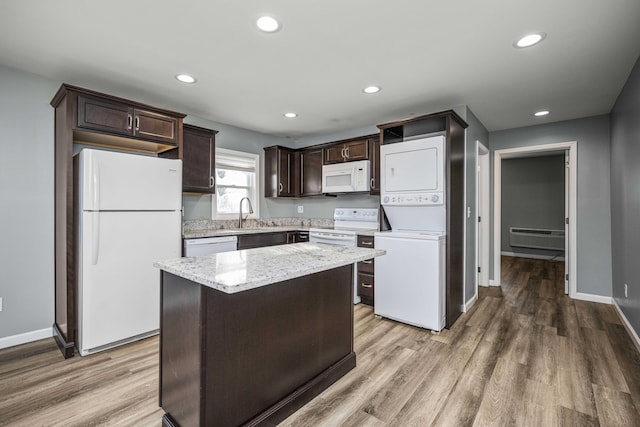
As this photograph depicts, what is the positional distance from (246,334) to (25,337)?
8.16 ft

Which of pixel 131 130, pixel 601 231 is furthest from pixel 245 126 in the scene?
pixel 601 231

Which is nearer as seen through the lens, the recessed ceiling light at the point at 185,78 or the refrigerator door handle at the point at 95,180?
the refrigerator door handle at the point at 95,180

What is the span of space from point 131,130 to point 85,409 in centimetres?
214

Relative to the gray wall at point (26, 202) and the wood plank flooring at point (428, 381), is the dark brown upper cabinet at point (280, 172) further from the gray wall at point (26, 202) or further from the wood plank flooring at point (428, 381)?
the gray wall at point (26, 202)

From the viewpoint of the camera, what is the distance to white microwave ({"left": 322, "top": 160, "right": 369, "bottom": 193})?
4.02 m

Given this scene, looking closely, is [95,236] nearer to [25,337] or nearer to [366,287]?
[25,337]

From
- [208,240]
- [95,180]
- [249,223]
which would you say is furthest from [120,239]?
[249,223]

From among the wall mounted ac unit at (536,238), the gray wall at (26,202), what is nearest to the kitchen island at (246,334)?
the gray wall at (26,202)

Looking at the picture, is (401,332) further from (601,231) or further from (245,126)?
(245,126)

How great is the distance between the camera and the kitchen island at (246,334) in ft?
Answer: 4.51

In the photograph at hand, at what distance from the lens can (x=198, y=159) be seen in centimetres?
362

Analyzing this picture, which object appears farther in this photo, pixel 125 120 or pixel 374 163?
pixel 374 163

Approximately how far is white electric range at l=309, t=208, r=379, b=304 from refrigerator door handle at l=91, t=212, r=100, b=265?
238 cm

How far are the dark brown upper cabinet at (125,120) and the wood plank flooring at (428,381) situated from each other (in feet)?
6.15
